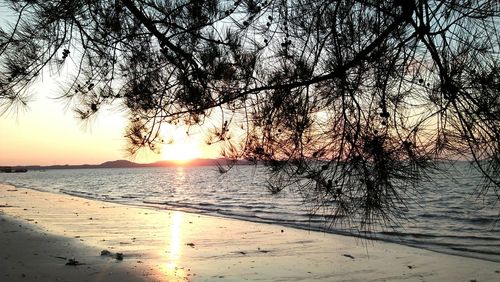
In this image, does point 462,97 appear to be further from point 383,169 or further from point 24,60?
point 24,60

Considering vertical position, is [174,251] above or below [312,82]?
below

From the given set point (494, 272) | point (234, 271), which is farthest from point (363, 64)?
point (494, 272)

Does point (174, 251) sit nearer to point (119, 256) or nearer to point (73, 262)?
point (119, 256)

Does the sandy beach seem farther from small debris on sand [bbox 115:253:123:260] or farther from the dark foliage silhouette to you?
the dark foliage silhouette

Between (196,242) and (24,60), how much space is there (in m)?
6.56

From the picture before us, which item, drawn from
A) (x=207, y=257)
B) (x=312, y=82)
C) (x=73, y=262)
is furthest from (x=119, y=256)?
(x=312, y=82)

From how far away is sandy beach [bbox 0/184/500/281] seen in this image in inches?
246

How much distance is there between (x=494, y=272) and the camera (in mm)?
7227

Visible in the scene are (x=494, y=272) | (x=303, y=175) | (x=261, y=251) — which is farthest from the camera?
(x=261, y=251)

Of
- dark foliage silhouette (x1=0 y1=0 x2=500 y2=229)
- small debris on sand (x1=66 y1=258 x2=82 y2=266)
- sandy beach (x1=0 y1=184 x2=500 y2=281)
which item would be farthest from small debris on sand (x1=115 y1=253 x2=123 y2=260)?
dark foliage silhouette (x1=0 y1=0 x2=500 y2=229)

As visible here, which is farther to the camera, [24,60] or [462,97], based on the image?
[24,60]

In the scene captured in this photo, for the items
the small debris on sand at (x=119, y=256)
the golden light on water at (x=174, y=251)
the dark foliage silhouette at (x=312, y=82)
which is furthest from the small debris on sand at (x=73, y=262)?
the dark foliage silhouette at (x=312, y=82)

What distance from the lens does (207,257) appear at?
301 inches

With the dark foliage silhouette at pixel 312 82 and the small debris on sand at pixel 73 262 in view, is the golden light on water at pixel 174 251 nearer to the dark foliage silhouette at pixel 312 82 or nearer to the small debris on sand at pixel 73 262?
the small debris on sand at pixel 73 262
